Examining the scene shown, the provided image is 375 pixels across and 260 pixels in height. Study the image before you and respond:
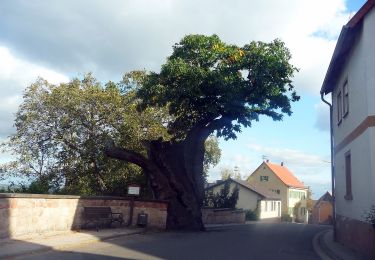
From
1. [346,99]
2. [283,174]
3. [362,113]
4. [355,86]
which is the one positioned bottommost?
[362,113]

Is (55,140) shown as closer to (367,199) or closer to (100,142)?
(100,142)

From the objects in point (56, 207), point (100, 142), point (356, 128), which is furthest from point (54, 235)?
point (100, 142)

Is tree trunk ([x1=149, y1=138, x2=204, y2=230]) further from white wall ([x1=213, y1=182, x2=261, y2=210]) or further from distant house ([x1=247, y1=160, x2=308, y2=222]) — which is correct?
distant house ([x1=247, y1=160, x2=308, y2=222])

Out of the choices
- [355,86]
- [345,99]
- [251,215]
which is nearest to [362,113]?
[355,86]

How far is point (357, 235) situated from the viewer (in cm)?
1548

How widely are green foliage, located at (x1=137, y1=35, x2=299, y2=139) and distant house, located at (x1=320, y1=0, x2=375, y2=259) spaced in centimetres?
299

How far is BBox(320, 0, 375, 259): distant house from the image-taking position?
14.0 metres

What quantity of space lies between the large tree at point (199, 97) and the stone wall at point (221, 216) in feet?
29.4

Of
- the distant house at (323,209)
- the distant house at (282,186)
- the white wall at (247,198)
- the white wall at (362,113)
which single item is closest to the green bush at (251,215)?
the white wall at (247,198)

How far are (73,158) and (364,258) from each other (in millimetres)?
19252

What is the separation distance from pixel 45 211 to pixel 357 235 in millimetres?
10508

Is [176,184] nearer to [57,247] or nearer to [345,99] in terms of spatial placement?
[345,99]

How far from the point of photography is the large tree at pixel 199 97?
2184 cm

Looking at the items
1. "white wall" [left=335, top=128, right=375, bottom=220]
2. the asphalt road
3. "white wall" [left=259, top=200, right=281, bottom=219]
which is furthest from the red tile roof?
the asphalt road
